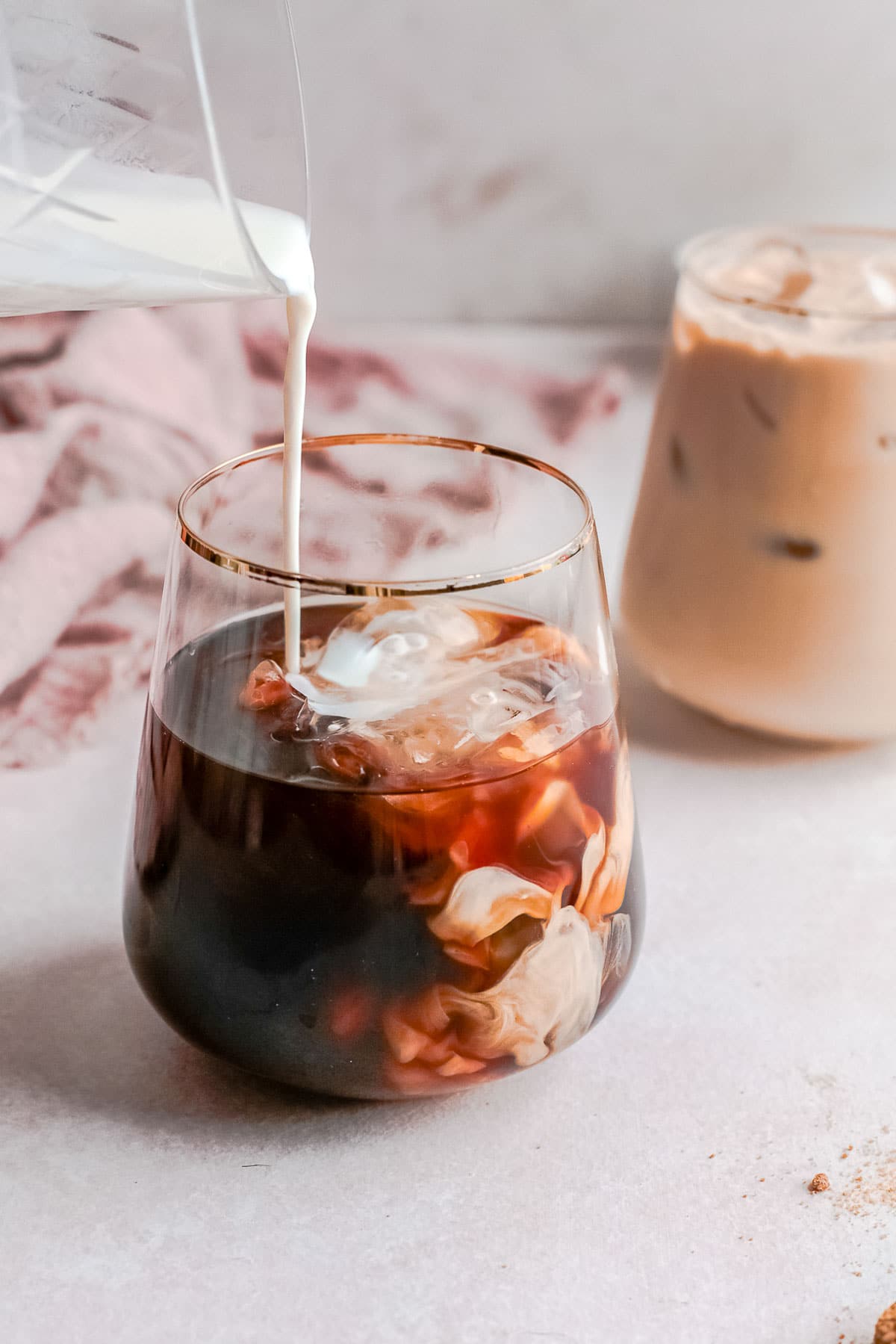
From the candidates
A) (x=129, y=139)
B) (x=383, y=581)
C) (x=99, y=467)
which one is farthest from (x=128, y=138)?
(x=99, y=467)

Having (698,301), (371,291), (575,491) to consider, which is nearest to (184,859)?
(575,491)

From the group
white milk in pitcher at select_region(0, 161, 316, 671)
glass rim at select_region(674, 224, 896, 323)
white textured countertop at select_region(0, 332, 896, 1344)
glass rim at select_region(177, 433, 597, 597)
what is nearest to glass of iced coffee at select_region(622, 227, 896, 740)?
glass rim at select_region(674, 224, 896, 323)

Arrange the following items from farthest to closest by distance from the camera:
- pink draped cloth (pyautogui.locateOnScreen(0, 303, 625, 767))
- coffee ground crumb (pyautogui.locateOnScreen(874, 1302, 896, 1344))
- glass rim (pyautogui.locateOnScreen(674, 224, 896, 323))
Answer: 1. pink draped cloth (pyautogui.locateOnScreen(0, 303, 625, 767))
2. glass rim (pyautogui.locateOnScreen(674, 224, 896, 323))
3. coffee ground crumb (pyautogui.locateOnScreen(874, 1302, 896, 1344))

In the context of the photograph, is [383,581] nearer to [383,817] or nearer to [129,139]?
[383,817]

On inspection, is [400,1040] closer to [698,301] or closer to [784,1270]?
[784,1270]

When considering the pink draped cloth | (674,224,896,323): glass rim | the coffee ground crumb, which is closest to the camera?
the coffee ground crumb

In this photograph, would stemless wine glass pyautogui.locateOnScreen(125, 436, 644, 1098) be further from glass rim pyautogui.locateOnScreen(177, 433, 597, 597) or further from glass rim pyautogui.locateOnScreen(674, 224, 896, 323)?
glass rim pyautogui.locateOnScreen(674, 224, 896, 323)

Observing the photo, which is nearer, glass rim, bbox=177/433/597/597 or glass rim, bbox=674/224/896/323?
glass rim, bbox=177/433/597/597

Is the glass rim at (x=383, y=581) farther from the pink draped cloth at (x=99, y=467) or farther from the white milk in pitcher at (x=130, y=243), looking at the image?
the pink draped cloth at (x=99, y=467)
